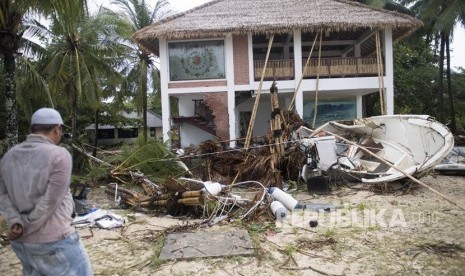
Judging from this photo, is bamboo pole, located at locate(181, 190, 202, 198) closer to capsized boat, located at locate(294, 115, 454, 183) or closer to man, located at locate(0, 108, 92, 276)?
capsized boat, located at locate(294, 115, 454, 183)

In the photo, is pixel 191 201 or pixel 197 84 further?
pixel 197 84

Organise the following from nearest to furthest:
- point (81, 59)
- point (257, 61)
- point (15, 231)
A: point (15, 231), point (257, 61), point (81, 59)

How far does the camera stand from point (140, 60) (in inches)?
935

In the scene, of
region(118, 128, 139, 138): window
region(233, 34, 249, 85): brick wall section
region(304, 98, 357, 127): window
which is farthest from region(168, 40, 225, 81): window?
region(118, 128, 139, 138): window

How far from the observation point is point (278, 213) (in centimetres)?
647

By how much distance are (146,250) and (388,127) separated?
8517 millimetres

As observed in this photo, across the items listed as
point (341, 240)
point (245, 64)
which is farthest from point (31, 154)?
point (245, 64)

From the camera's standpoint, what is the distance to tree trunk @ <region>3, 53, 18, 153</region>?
7.41 meters

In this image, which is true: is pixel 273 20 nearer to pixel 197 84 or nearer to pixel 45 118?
pixel 197 84

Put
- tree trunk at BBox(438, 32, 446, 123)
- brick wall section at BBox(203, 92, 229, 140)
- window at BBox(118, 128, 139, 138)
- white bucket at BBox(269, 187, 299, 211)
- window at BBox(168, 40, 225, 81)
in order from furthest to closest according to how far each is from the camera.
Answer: window at BBox(118, 128, 139, 138), tree trunk at BBox(438, 32, 446, 123), brick wall section at BBox(203, 92, 229, 140), window at BBox(168, 40, 225, 81), white bucket at BBox(269, 187, 299, 211)

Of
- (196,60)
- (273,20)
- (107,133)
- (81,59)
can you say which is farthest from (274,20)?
(107,133)

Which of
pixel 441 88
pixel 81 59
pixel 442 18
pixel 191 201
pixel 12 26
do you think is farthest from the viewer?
pixel 441 88

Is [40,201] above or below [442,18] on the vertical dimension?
below

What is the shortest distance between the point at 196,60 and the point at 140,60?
9.68 m
